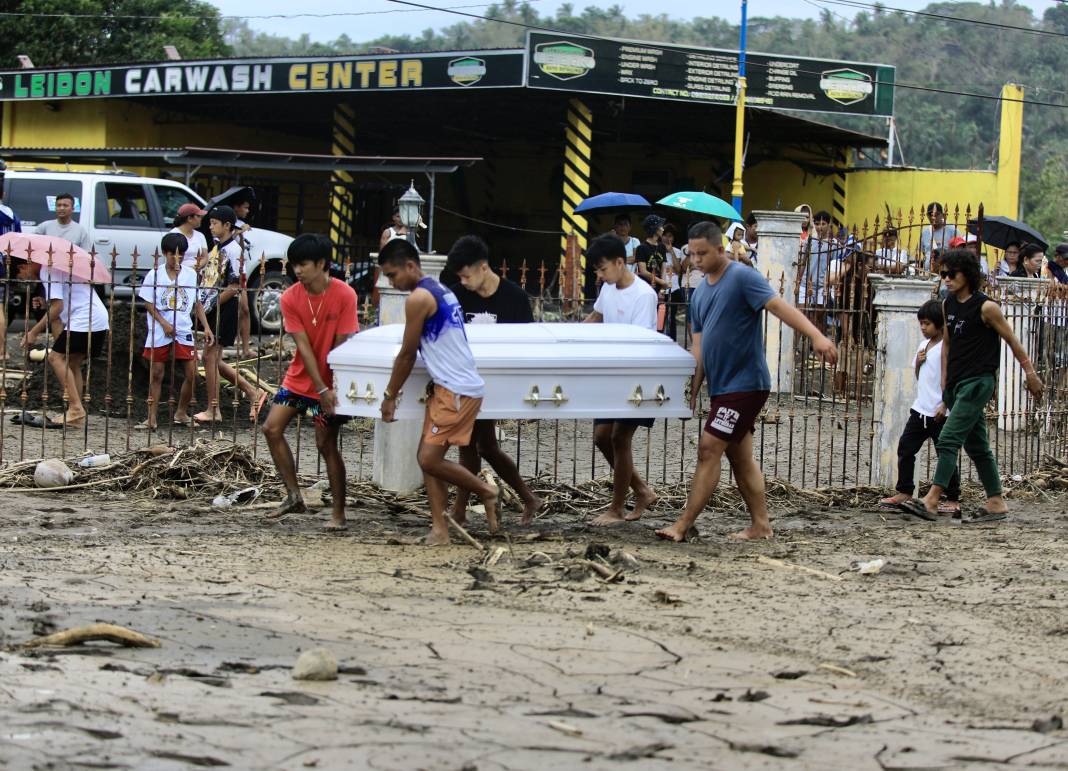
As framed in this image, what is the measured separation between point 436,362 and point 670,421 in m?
6.19

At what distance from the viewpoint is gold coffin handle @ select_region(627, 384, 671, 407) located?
25.9 feet

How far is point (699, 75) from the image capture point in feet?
84.0

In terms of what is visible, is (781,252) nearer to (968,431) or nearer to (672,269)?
(672,269)

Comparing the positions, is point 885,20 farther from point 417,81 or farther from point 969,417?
point 969,417

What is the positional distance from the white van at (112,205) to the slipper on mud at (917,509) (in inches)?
371

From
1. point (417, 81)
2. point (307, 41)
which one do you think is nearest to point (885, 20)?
point (307, 41)

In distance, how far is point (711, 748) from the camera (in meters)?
4.26

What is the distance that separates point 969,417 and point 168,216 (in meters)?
12.0

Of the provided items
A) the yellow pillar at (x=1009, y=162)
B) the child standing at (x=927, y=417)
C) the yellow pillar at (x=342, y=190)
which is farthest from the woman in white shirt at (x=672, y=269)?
the yellow pillar at (x=342, y=190)

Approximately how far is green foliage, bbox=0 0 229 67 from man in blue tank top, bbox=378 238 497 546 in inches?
1127

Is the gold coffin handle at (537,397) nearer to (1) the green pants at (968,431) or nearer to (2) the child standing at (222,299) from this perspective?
(1) the green pants at (968,431)

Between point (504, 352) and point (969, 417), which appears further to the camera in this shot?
point (969, 417)

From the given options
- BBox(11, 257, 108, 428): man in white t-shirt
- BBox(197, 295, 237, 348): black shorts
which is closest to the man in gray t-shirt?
BBox(197, 295, 237, 348): black shorts

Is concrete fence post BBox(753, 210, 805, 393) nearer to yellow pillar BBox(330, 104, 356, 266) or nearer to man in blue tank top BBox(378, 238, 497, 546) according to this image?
man in blue tank top BBox(378, 238, 497, 546)
